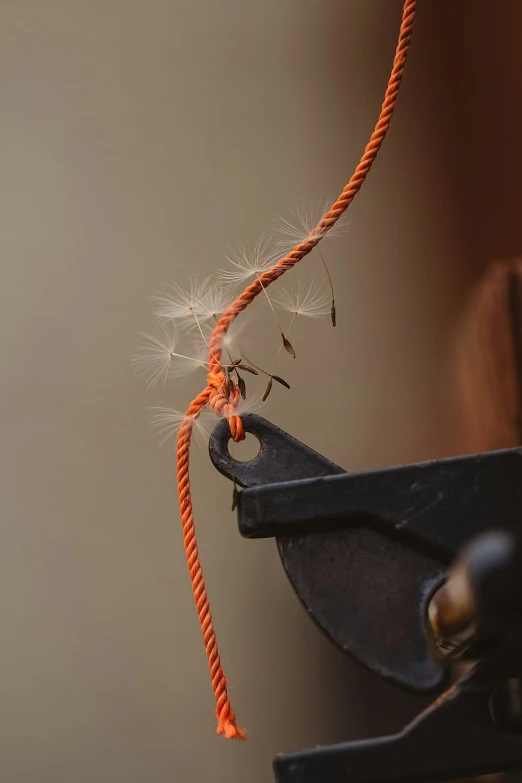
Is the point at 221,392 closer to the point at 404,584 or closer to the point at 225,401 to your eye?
the point at 225,401

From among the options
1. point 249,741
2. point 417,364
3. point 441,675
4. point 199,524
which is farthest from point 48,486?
point 441,675

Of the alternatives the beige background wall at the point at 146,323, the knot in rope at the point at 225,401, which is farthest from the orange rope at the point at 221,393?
the beige background wall at the point at 146,323

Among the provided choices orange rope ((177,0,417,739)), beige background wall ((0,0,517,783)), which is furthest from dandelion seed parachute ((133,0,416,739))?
beige background wall ((0,0,517,783))

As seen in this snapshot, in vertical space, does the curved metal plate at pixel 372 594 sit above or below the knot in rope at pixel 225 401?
below

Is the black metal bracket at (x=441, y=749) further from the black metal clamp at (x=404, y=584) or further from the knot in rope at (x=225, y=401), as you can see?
the knot in rope at (x=225, y=401)

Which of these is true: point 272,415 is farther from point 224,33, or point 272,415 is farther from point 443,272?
point 224,33
